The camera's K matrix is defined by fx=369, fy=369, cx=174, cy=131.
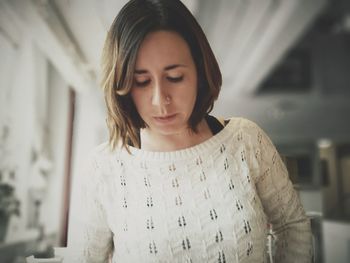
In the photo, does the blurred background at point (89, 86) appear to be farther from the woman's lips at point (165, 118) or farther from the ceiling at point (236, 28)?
the woman's lips at point (165, 118)

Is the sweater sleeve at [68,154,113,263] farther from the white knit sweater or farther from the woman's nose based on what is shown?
the woman's nose

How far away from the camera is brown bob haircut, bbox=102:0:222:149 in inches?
22.7

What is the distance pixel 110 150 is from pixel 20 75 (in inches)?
20.8

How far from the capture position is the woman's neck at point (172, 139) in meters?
0.68

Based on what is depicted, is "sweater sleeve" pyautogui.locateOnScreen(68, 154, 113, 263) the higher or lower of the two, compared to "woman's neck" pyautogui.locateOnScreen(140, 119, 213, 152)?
lower

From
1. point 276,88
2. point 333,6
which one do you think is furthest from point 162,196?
point 333,6

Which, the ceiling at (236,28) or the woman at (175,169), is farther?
the ceiling at (236,28)

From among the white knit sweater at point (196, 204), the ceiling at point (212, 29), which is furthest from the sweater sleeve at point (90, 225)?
the ceiling at point (212, 29)

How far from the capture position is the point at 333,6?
1.07 metres

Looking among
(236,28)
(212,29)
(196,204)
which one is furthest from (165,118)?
(236,28)

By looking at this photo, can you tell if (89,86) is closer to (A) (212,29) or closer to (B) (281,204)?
(A) (212,29)

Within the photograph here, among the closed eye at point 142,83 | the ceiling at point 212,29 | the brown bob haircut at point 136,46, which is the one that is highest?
the ceiling at point 212,29

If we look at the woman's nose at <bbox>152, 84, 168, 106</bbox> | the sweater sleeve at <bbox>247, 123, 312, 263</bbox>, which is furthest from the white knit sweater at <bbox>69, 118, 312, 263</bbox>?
the woman's nose at <bbox>152, 84, 168, 106</bbox>

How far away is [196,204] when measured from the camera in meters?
0.65
